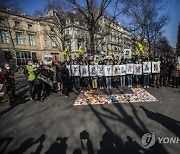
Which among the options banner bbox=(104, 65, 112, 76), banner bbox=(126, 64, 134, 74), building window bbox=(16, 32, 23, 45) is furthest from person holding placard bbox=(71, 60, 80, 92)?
building window bbox=(16, 32, 23, 45)

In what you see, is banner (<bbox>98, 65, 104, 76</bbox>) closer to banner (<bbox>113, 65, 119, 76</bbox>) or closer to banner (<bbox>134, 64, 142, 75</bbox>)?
banner (<bbox>113, 65, 119, 76</bbox>)

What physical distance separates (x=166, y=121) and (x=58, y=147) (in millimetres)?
3878

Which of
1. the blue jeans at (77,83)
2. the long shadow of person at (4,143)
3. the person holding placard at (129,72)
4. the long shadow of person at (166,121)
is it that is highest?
the person holding placard at (129,72)

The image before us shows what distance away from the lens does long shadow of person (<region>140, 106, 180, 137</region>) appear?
194 inches

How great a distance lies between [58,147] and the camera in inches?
169

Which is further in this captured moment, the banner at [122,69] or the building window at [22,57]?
the building window at [22,57]

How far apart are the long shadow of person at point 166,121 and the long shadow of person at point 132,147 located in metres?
1.40

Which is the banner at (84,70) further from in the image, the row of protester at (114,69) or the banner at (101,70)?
the banner at (101,70)

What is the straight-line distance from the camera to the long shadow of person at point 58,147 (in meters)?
4.10

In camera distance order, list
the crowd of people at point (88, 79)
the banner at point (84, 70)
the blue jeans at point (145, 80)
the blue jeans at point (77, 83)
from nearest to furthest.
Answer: the crowd of people at point (88, 79) < the blue jeans at point (145, 80) < the banner at point (84, 70) < the blue jeans at point (77, 83)

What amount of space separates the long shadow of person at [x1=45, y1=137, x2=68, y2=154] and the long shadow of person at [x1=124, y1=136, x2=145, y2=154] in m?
1.67

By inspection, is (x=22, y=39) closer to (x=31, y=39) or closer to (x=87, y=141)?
(x=31, y=39)

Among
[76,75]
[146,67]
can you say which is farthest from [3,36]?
[146,67]

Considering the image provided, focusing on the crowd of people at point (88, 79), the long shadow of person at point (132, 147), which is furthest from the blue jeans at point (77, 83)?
the long shadow of person at point (132, 147)
